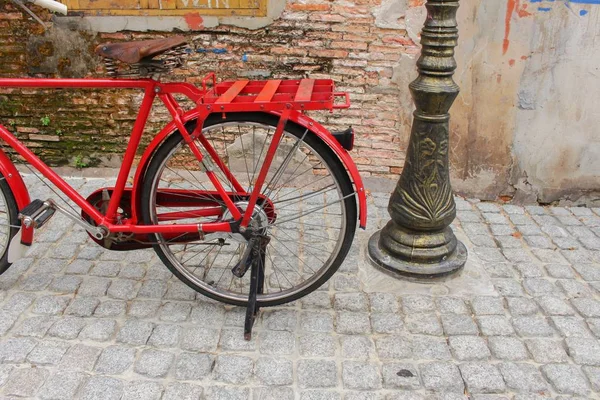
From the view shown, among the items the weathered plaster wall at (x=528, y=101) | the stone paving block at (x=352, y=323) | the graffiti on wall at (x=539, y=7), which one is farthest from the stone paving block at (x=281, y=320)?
the graffiti on wall at (x=539, y=7)

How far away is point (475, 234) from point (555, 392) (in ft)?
5.49

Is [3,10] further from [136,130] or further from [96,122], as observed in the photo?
[136,130]

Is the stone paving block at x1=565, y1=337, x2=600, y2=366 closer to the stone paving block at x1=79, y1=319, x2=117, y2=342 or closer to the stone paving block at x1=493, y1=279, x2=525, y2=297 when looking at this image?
the stone paving block at x1=493, y1=279, x2=525, y2=297

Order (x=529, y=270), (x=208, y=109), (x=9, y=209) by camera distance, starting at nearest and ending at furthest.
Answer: (x=208, y=109)
(x=9, y=209)
(x=529, y=270)

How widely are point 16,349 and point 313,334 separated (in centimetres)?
151

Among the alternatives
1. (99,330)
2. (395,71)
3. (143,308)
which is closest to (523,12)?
(395,71)

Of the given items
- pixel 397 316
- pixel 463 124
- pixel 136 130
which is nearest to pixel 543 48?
pixel 463 124

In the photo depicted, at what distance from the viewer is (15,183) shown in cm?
304

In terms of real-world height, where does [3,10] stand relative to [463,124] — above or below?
above

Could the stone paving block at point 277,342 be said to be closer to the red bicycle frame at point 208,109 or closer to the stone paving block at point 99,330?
the red bicycle frame at point 208,109

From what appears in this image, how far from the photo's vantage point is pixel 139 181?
2879 millimetres

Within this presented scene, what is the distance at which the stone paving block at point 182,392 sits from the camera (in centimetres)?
252

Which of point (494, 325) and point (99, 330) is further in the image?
point (494, 325)

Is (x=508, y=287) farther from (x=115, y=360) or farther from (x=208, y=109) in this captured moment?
(x=115, y=360)
